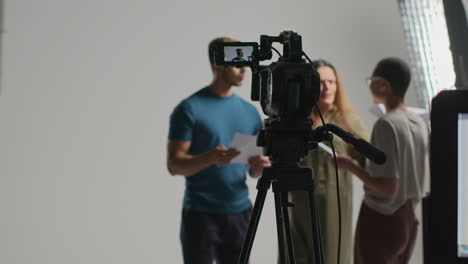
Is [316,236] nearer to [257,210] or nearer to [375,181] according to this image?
[257,210]

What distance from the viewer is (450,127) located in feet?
1.94

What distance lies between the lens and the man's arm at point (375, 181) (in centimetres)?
215

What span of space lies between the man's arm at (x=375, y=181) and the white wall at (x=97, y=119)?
1.50 m

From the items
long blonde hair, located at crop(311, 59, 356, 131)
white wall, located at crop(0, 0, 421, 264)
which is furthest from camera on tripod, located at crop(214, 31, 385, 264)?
white wall, located at crop(0, 0, 421, 264)

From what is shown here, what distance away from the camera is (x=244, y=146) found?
7.10 ft

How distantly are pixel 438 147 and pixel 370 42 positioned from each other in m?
3.67

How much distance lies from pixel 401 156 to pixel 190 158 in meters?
0.85

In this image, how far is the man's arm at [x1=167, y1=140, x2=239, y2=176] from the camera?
2173mm

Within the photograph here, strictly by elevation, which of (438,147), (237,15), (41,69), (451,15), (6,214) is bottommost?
(6,214)

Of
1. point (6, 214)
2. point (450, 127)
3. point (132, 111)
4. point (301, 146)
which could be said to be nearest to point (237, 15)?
point (132, 111)

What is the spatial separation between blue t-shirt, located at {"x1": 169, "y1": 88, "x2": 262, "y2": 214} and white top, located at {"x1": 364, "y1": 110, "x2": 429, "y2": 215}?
558mm

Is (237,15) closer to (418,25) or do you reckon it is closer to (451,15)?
(418,25)

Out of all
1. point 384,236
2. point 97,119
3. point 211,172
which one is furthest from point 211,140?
point 97,119

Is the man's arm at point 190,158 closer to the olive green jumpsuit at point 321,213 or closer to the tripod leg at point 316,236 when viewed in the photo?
the olive green jumpsuit at point 321,213
